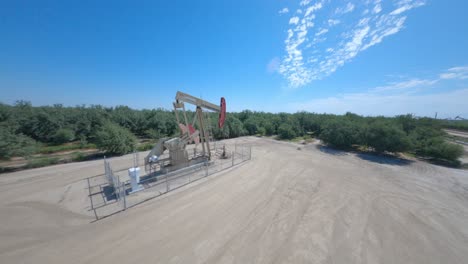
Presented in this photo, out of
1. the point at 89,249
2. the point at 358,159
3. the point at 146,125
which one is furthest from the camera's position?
the point at 146,125

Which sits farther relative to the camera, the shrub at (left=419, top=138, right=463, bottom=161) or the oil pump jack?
the shrub at (left=419, top=138, right=463, bottom=161)

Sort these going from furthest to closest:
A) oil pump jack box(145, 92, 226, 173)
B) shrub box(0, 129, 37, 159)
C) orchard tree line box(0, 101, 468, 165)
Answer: orchard tree line box(0, 101, 468, 165) → shrub box(0, 129, 37, 159) → oil pump jack box(145, 92, 226, 173)

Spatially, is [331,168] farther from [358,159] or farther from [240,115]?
[240,115]

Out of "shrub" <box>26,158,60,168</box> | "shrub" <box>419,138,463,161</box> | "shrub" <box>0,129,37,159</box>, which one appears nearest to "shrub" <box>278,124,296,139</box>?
"shrub" <box>419,138,463,161</box>

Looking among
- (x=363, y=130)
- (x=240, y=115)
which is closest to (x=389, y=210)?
(x=363, y=130)

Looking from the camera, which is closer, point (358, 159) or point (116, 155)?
point (358, 159)

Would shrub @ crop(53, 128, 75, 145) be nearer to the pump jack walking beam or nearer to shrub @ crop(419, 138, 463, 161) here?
the pump jack walking beam

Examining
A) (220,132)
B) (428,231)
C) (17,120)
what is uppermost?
(17,120)
